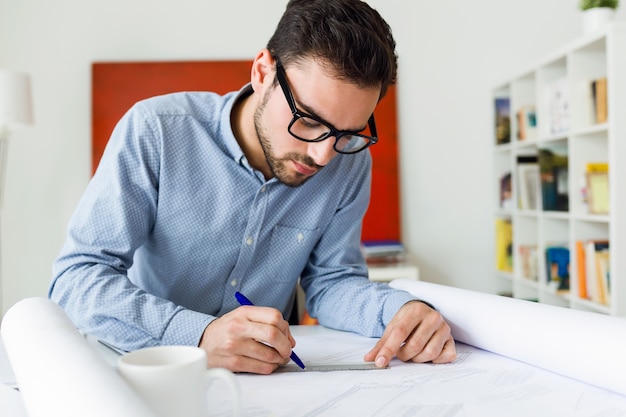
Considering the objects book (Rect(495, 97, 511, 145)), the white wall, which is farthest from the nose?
book (Rect(495, 97, 511, 145))

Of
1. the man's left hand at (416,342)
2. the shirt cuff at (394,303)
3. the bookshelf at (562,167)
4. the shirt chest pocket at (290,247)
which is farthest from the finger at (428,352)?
the bookshelf at (562,167)

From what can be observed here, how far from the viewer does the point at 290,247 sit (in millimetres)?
1332

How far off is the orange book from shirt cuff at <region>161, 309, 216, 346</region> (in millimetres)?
2278

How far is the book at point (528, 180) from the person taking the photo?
3305 mm

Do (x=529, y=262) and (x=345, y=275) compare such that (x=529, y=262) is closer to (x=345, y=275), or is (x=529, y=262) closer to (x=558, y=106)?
(x=558, y=106)

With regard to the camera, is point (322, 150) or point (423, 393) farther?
point (322, 150)

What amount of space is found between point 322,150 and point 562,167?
2.25m

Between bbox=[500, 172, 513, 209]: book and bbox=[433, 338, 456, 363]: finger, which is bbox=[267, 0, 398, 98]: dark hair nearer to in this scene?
bbox=[433, 338, 456, 363]: finger

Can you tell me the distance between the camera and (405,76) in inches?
143

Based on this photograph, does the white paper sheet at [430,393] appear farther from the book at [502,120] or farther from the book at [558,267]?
the book at [502,120]

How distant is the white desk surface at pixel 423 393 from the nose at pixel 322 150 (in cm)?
36

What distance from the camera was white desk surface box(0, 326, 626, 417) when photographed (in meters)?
0.71

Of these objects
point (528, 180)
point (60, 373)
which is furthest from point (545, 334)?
point (528, 180)

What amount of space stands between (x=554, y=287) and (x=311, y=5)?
2.38 meters
